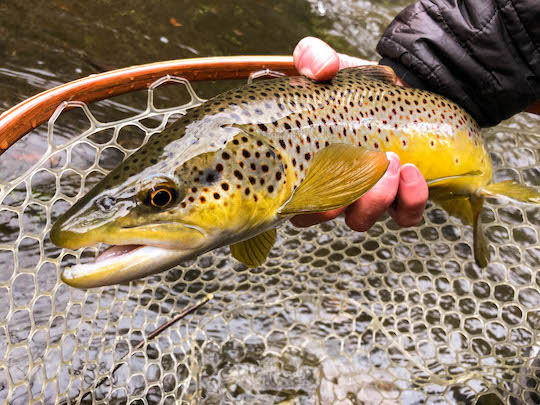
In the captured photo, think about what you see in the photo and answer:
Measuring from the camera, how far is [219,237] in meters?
1.42

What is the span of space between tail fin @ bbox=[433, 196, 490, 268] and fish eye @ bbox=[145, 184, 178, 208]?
4.34 feet

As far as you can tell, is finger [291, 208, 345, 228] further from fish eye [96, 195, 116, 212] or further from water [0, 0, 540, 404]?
fish eye [96, 195, 116, 212]

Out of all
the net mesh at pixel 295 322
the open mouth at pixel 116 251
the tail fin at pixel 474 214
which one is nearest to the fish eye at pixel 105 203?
the open mouth at pixel 116 251

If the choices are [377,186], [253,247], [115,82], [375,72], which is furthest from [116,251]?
[375,72]

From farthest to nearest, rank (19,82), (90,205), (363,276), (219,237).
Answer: (19,82), (363,276), (219,237), (90,205)

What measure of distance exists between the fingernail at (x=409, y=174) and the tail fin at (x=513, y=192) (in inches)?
Answer: 19.4

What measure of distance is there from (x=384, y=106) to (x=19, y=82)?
8.81 ft

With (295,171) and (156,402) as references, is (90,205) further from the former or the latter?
(156,402)

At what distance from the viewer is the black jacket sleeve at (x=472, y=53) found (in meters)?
2.18

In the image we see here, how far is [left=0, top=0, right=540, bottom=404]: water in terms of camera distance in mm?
2279

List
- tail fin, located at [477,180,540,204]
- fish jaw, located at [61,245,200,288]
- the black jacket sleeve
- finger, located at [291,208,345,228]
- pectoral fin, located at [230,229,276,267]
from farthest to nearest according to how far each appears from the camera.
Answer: the black jacket sleeve
tail fin, located at [477,180,540,204]
finger, located at [291,208,345,228]
pectoral fin, located at [230,229,276,267]
fish jaw, located at [61,245,200,288]

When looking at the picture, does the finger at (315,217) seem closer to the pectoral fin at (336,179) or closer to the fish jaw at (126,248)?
the pectoral fin at (336,179)

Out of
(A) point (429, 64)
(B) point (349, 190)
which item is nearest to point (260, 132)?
(B) point (349, 190)

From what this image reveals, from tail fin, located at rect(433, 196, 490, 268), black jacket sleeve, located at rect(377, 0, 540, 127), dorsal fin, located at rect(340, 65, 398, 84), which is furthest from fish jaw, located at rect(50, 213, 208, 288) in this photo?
black jacket sleeve, located at rect(377, 0, 540, 127)
